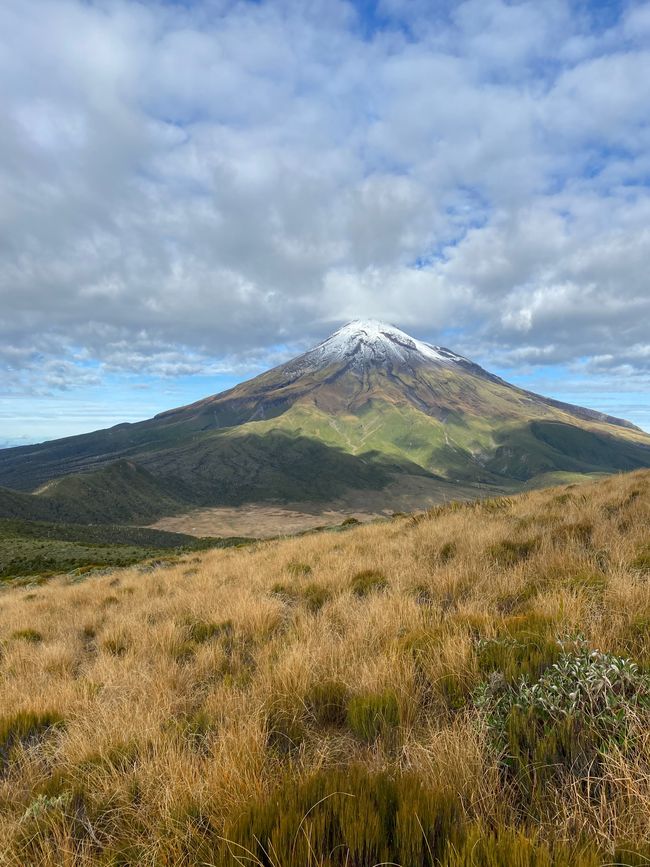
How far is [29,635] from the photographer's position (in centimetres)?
767

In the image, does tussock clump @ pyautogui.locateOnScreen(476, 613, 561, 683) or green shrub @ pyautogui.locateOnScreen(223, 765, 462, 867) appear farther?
tussock clump @ pyautogui.locateOnScreen(476, 613, 561, 683)

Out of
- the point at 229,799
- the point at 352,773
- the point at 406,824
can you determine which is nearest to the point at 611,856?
the point at 406,824

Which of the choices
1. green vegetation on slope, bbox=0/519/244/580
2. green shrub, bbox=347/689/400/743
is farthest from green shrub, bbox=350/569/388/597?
green vegetation on slope, bbox=0/519/244/580

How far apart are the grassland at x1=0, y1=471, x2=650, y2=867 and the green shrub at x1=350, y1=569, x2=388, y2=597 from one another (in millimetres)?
346

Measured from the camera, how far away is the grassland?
184 centimetres

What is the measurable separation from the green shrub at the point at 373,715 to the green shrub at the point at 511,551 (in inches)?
172

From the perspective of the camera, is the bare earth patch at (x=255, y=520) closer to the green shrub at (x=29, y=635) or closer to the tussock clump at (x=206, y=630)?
the green shrub at (x=29, y=635)

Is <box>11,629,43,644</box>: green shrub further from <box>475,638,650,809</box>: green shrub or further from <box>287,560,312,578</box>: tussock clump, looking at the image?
<box>475,638,650,809</box>: green shrub

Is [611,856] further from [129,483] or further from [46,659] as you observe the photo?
[129,483]

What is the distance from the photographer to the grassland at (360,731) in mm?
1842

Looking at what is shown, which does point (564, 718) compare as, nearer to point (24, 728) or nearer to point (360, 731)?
point (360, 731)

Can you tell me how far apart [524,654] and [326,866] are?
7.98 feet

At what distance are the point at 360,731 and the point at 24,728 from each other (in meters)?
3.08

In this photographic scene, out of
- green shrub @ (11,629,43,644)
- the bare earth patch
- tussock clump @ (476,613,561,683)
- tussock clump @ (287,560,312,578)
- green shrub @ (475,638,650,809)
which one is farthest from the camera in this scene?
the bare earth patch
